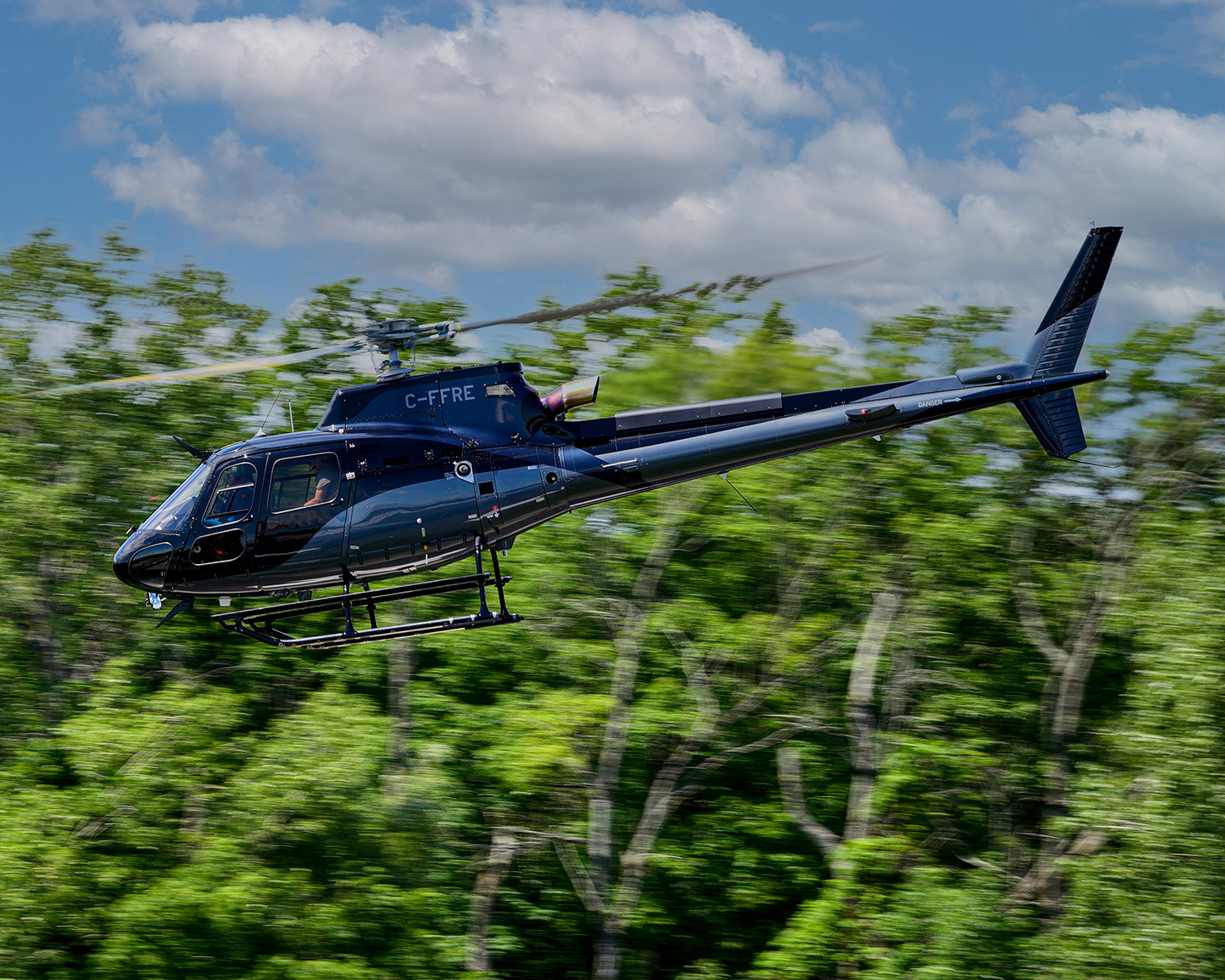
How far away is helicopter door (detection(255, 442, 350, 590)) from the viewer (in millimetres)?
10969

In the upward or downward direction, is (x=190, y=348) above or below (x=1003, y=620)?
above

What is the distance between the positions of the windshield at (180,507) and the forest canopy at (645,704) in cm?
780

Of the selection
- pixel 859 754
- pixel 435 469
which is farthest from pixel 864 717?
pixel 435 469

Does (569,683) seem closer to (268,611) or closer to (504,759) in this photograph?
(504,759)

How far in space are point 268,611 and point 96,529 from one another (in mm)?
12040

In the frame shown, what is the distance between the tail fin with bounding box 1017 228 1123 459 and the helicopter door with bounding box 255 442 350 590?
770 cm

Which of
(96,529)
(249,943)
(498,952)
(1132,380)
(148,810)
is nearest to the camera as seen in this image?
(249,943)

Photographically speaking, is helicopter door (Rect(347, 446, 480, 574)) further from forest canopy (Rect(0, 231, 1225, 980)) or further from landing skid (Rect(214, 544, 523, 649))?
forest canopy (Rect(0, 231, 1225, 980))

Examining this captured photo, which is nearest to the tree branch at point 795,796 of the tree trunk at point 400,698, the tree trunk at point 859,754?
the tree trunk at point 859,754

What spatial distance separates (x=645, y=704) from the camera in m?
21.2

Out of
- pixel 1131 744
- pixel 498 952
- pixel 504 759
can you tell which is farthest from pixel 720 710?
pixel 1131 744

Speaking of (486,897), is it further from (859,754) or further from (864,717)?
(864,717)

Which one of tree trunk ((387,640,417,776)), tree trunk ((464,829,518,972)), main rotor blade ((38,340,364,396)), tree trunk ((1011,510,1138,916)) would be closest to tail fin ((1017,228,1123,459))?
main rotor blade ((38,340,364,396))

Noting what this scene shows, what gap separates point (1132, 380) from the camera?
22.5m
